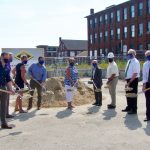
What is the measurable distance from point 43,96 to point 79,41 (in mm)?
91120

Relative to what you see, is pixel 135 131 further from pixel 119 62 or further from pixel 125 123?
pixel 119 62

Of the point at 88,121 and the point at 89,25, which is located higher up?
the point at 89,25

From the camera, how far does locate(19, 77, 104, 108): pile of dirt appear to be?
15.0 metres

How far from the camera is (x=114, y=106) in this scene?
1382 cm

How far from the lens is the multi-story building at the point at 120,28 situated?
58219 mm

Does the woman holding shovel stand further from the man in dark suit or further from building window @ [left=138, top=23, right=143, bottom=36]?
building window @ [left=138, top=23, right=143, bottom=36]

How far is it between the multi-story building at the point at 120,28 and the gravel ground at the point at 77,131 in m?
46.4

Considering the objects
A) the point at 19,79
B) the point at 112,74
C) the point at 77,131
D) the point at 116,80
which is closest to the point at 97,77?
the point at 116,80

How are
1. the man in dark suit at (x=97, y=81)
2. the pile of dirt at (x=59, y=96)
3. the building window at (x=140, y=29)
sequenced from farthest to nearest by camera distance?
the building window at (x=140, y=29) → the pile of dirt at (x=59, y=96) → the man in dark suit at (x=97, y=81)

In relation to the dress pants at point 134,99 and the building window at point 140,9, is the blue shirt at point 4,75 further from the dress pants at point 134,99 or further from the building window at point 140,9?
the building window at point 140,9

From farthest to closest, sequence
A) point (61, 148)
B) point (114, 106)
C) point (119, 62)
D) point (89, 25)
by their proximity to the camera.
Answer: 1. point (89, 25)
2. point (119, 62)
3. point (114, 106)
4. point (61, 148)

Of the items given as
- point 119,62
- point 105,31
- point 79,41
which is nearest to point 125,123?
point 119,62

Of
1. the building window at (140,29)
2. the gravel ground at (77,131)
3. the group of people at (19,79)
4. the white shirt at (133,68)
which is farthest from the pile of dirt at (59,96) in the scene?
the building window at (140,29)

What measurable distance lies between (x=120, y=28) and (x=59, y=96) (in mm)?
50506
